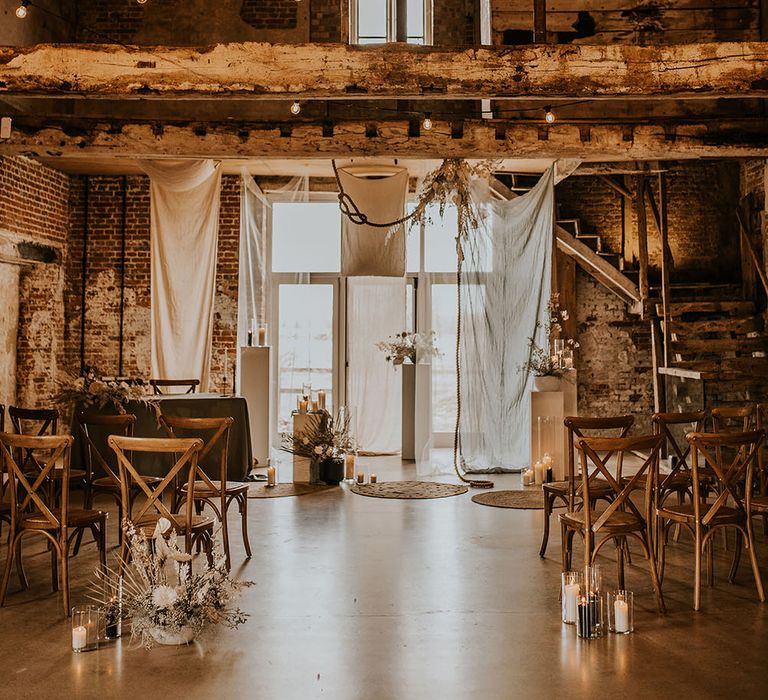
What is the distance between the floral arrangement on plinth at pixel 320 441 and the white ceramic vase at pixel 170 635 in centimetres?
434

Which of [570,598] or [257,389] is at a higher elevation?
[257,389]

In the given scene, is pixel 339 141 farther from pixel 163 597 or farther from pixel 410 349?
pixel 163 597

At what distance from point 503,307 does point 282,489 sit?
297 cm

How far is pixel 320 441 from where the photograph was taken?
8125 millimetres

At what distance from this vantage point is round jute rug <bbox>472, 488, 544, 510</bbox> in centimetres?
701

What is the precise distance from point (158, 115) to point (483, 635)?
6.94 metres

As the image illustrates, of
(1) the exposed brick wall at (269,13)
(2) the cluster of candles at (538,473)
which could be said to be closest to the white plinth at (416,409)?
(2) the cluster of candles at (538,473)

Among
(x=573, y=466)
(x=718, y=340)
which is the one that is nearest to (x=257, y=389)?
(x=573, y=466)

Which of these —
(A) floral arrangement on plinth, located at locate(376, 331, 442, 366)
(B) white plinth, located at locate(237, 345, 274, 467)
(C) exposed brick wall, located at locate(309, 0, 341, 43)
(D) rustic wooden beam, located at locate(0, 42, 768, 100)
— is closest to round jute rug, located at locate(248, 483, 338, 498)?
(B) white plinth, located at locate(237, 345, 274, 467)

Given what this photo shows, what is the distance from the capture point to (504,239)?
858 centimetres

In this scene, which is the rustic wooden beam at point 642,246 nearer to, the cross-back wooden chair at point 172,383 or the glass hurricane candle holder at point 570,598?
the cross-back wooden chair at point 172,383

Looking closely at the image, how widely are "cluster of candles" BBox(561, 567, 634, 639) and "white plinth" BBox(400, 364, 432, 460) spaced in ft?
15.6

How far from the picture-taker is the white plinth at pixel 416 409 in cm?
877

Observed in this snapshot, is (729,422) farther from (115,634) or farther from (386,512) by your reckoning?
(115,634)
